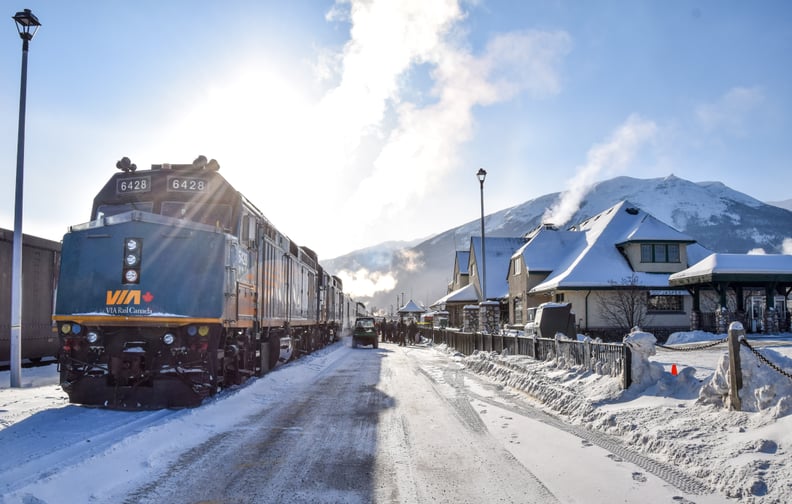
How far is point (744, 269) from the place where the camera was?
81.3ft

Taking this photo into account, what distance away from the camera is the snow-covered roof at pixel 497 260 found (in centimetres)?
4634

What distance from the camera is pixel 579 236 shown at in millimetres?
42156

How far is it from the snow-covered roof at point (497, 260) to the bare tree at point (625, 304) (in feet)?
40.8

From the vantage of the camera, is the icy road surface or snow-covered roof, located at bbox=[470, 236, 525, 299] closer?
the icy road surface

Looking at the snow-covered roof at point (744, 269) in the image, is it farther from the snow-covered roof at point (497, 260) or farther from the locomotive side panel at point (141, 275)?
the locomotive side panel at point (141, 275)

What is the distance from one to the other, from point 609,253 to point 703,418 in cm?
3049

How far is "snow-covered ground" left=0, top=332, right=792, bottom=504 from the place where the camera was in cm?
532

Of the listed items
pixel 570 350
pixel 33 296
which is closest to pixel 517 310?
pixel 570 350

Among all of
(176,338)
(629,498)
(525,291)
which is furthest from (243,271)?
(525,291)

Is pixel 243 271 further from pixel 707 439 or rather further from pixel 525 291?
pixel 525 291

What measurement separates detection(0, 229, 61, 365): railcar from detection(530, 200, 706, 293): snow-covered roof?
24.9m

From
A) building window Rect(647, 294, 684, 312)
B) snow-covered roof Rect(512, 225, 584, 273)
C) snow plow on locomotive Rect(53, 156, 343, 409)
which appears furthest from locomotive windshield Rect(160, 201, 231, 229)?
snow-covered roof Rect(512, 225, 584, 273)

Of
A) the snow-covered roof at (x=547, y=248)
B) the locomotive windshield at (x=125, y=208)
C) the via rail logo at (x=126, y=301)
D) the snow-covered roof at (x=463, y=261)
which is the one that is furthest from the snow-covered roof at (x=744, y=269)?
the snow-covered roof at (x=463, y=261)

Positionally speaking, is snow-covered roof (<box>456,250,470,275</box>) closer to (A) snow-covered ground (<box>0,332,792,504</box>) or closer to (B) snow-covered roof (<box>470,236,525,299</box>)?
(B) snow-covered roof (<box>470,236,525,299</box>)
